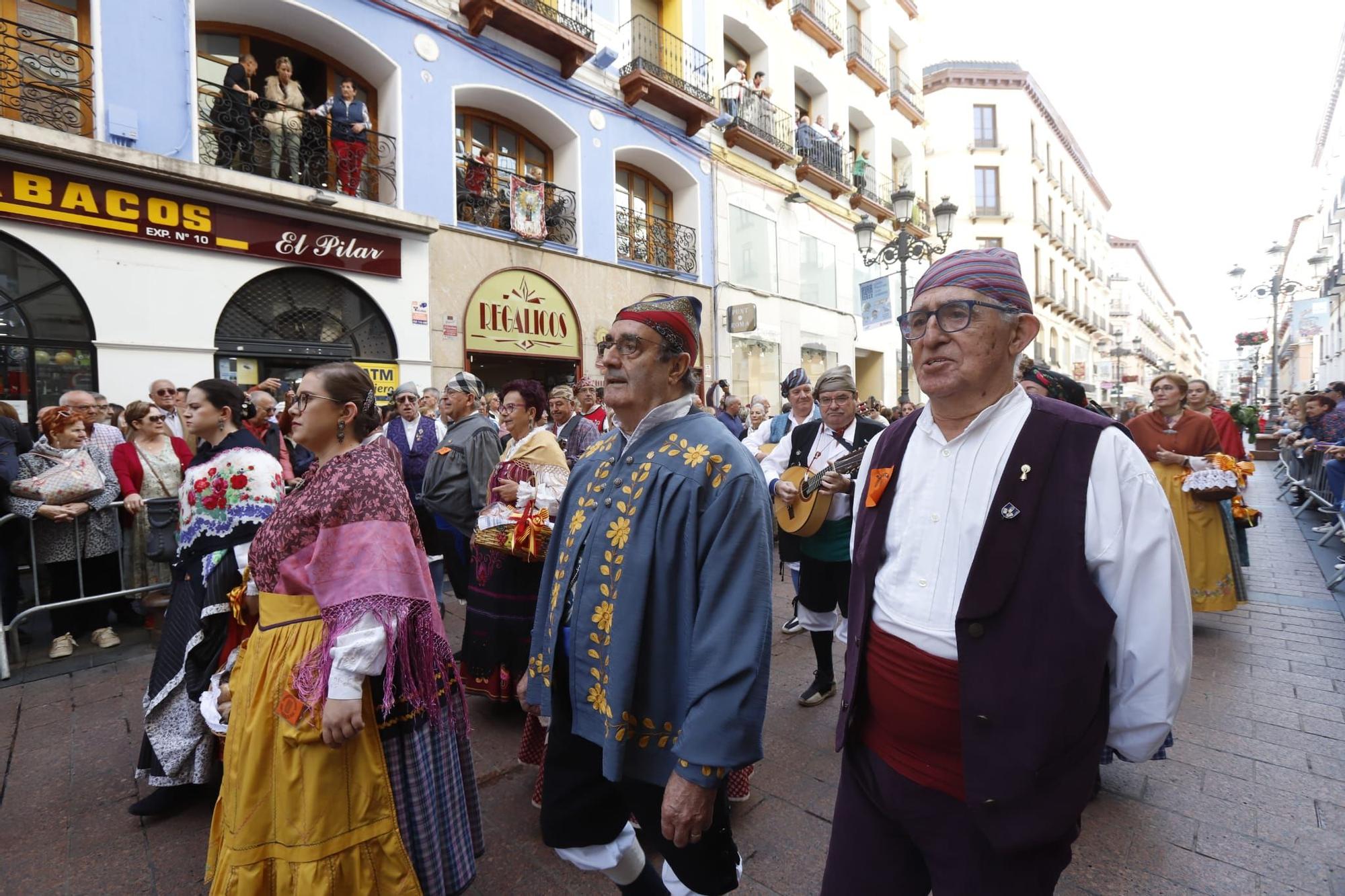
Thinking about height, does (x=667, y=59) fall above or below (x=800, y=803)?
above

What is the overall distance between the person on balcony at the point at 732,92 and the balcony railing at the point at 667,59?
17.6 inches

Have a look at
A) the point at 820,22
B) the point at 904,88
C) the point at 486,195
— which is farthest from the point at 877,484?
the point at 904,88

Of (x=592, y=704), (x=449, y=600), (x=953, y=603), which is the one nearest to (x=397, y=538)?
(x=592, y=704)

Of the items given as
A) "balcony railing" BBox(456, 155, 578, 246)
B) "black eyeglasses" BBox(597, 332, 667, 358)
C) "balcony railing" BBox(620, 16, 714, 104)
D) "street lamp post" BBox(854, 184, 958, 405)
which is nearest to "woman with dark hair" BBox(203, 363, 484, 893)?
"black eyeglasses" BBox(597, 332, 667, 358)

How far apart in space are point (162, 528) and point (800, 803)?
370cm

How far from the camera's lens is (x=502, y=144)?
12.5 metres

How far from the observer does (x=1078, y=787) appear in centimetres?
140

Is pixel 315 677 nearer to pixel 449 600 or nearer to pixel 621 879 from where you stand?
pixel 621 879

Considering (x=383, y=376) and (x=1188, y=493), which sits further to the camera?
(x=383, y=376)

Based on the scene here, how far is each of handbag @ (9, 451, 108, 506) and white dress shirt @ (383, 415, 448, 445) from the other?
7.80 ft

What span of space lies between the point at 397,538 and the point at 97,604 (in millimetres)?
4879

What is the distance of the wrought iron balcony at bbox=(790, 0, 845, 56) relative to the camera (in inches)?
695

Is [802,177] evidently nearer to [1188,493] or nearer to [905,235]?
[905,235]

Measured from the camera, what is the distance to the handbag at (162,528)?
142 inches
